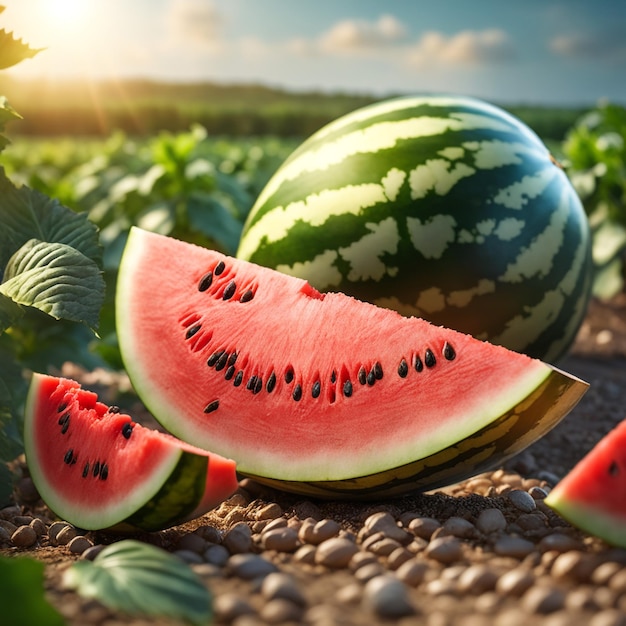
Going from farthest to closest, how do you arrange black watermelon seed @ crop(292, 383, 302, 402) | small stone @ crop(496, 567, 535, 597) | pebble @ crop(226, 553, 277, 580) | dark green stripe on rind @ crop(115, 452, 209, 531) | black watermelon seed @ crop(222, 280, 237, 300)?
black watermelon seed @ crop(222, 280, 237, 300), black watermelon seed @ crop(292, 383, 302, 402), dark green stripe on rind @ crop(115, 452, 209, 531), pebble @ crop(226, 553, 277, 580), small stone @ crop(496, 567, 535, 597)

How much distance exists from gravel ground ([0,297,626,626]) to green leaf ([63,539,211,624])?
3 centimetres

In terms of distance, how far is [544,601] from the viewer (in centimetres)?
119

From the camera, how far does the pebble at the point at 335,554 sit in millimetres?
1440

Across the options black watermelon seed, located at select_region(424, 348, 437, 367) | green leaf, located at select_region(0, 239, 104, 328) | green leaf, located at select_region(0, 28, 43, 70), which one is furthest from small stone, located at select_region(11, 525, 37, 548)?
green leaf, located at select_region(0, 28, 43, 70)

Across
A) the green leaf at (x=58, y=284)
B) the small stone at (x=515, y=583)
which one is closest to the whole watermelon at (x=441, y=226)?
the green leaf at (x=58, y=284)

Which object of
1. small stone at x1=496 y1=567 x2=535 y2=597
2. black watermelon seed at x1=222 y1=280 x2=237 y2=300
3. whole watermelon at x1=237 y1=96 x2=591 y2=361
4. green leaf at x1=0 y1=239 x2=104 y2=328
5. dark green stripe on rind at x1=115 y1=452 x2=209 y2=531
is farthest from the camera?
whole watermelon at x1=237 y1=96 x2=591 y2=361

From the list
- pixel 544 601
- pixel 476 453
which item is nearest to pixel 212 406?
pixel 476 453

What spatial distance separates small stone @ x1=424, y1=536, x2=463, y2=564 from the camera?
146 centimetres

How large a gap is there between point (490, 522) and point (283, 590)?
57cm

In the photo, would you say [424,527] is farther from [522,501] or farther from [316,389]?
[316,389]

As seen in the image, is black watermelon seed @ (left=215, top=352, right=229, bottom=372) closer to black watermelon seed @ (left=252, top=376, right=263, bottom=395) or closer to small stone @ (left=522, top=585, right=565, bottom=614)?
black watermelon seed @ (left=252, top=376, right=263, bottom=395)

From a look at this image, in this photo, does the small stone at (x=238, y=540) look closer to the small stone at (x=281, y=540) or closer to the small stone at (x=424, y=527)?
the small stone at (x=281, y=540)

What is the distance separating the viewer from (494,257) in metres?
2.32

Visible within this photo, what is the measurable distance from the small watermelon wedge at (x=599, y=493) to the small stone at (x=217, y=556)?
608 mm
